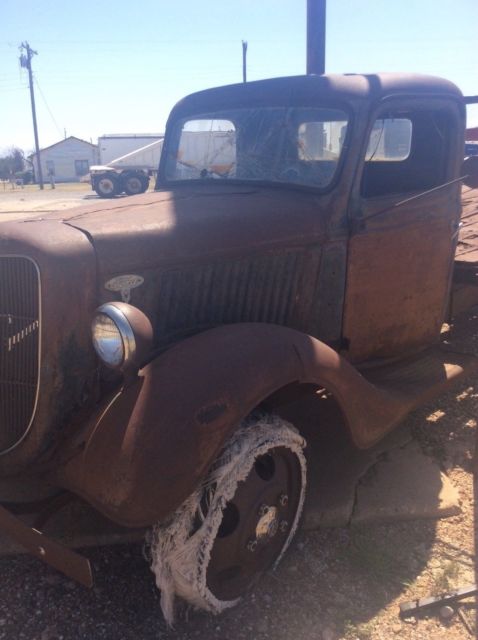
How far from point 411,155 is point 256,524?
7.79ft

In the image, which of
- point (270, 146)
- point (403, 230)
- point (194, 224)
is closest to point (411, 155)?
point (403, 230)

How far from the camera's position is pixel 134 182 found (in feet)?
86.8

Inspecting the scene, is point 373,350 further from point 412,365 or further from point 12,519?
point 12,519

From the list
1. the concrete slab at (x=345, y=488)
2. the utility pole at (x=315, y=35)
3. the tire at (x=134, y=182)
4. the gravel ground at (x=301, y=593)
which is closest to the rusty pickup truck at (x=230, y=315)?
the gravel ground at (x=301, y=593)

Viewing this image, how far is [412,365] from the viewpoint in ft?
11.8

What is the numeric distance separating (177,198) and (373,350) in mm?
1389

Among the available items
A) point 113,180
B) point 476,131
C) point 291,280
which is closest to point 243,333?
point 291,280

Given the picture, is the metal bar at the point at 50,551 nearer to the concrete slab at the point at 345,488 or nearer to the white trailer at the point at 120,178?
the concrete slab at the point at 345,488

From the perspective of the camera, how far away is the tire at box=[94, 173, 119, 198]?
26.3 metres

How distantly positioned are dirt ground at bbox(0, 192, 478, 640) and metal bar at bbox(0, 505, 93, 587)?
517 millimetres

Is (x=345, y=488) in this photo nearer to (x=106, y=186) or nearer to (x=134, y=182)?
(x=134, y=182)

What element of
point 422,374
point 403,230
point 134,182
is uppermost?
point 403,230

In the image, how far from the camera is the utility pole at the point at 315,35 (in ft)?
18.2

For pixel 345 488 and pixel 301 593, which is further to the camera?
pixel 345 488
